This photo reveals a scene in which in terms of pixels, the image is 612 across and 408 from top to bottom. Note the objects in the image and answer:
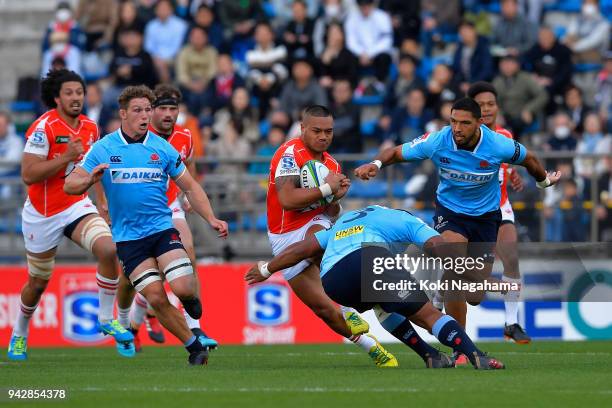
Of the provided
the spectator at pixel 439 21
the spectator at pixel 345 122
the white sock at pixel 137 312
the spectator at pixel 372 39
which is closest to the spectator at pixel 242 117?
the spectator at pixel 345 122

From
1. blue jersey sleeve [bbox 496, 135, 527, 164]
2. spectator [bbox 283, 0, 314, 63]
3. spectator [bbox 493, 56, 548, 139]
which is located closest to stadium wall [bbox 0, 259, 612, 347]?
spectator [bbox 493, 56, 548, 139]

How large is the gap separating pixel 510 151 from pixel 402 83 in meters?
9.93

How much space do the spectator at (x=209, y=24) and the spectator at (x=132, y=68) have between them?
120 cm

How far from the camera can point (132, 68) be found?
23516 millimetres

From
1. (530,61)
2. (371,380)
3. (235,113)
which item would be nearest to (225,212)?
(235,113)

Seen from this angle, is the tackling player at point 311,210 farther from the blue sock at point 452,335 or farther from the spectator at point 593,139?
the spectator at point 593,139

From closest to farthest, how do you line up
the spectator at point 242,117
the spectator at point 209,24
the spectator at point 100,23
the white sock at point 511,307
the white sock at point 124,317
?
the white sock at point 511,307, the white sock at point 124,317, the spectator at point 242,117, the spectator at point 209,24, the spectator at point 100,23

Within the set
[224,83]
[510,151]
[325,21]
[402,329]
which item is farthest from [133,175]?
[325,21]

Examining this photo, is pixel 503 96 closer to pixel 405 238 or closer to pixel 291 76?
pixel 291 76

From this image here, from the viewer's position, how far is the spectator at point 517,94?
20812 mm

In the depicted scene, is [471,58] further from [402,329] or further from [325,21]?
[402,329]

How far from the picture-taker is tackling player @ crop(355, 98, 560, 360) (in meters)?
12.2

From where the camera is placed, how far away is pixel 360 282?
11062 millimetres

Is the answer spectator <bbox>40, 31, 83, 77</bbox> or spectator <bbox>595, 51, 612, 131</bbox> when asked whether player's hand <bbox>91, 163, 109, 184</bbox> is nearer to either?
spectator <bbox>595, 51, 612, 131</bbox>
